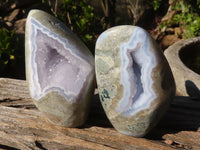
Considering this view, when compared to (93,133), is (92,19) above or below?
above

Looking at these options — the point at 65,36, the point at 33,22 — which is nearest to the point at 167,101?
the point at 65,36

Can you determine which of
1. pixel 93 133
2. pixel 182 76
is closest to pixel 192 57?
pixel 182 76

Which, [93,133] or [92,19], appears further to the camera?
[92,19]

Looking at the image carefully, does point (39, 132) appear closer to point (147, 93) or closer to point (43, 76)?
point (43, 76)

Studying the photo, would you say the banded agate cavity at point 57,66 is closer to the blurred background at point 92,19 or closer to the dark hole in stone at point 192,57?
the dark hole in stone at point 192,57

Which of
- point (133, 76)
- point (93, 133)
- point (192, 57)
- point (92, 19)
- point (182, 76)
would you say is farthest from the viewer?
point (92, 19)

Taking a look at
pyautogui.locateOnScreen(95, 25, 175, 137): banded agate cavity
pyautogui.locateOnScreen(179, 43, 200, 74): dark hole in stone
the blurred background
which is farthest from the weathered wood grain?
the blurred background

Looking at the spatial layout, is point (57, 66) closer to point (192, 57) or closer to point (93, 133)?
point (93, 133)
